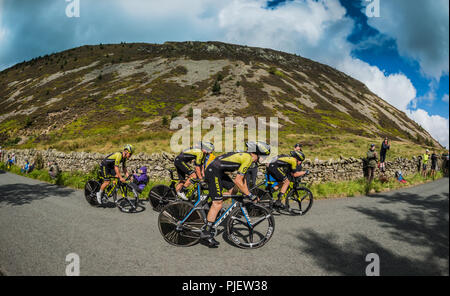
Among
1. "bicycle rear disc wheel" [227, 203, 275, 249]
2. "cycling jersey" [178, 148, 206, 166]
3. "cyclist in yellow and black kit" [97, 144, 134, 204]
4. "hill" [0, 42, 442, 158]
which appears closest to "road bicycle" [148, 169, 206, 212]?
"cycling jersey" [178, 148, 206, 166]

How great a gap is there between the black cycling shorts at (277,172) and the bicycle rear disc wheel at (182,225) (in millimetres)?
3095

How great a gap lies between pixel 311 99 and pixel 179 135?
1771 inches

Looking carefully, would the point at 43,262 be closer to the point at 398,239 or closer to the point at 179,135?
the point at 398,239

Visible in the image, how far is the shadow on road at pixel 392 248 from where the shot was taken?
338 centimetres

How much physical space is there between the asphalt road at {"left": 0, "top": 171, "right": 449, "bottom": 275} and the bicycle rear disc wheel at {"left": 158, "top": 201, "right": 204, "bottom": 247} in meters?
0.17

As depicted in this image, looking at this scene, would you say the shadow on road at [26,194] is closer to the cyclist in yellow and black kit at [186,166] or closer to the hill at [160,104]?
the cyclist in yellow and black kit at [186,166]

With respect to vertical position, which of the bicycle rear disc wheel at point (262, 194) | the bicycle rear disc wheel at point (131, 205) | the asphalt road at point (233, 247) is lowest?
the asphalt road at point (233, 247)

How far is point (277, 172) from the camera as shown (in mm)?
6676

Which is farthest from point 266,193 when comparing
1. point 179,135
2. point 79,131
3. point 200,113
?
point 79,131

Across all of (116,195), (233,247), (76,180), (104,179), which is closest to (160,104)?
(76,180)

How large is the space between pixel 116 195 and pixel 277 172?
17.1 feet

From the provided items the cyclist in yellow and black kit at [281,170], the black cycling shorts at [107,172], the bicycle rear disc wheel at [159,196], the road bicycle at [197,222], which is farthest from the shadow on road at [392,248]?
the black cycling shorts at [107,172]

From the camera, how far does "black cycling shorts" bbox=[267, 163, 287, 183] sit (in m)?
6.66

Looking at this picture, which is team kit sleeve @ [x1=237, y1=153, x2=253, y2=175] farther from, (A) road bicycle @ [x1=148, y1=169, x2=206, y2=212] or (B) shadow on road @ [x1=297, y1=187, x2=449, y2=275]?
(A) road bicycle @ [x1=148, y1=169, x2=206, y2=212]
